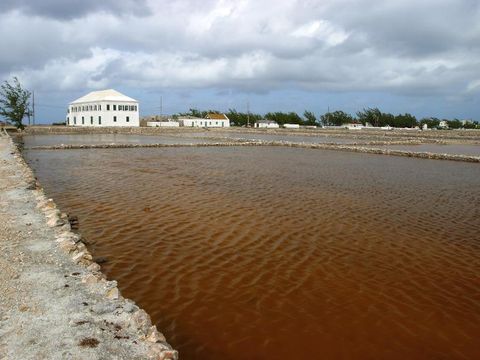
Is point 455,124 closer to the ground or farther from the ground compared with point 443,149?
farther from the ground

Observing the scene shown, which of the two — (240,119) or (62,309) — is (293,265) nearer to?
(62,309)

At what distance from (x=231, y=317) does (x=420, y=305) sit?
2.93 m

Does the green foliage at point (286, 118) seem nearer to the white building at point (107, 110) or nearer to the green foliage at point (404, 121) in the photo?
the green foliage at point (404, 121)

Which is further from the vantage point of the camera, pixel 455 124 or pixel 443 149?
pixel 455 124

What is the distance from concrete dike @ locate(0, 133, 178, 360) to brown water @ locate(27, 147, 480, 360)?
0.72 meters

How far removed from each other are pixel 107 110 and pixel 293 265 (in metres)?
82.5

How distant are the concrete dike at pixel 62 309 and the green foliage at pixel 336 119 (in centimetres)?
13822

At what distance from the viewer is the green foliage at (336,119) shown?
456 feet

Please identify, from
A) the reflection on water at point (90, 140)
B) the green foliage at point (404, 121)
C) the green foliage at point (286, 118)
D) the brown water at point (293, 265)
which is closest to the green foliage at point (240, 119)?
the green foliage at point (286, 118)

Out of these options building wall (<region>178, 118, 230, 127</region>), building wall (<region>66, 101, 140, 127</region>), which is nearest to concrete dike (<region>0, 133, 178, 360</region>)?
building wall (<region>66, 101, 140, 127</region>)

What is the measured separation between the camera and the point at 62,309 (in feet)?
15.9

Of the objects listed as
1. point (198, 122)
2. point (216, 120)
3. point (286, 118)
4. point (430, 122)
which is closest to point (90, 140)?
point (198, 122)

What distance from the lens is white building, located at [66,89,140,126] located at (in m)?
83.9

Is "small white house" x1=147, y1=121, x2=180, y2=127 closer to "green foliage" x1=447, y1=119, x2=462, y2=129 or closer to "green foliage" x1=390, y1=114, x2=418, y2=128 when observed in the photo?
"green foliage" x1=390, y1=114, x2=418, y2=128
